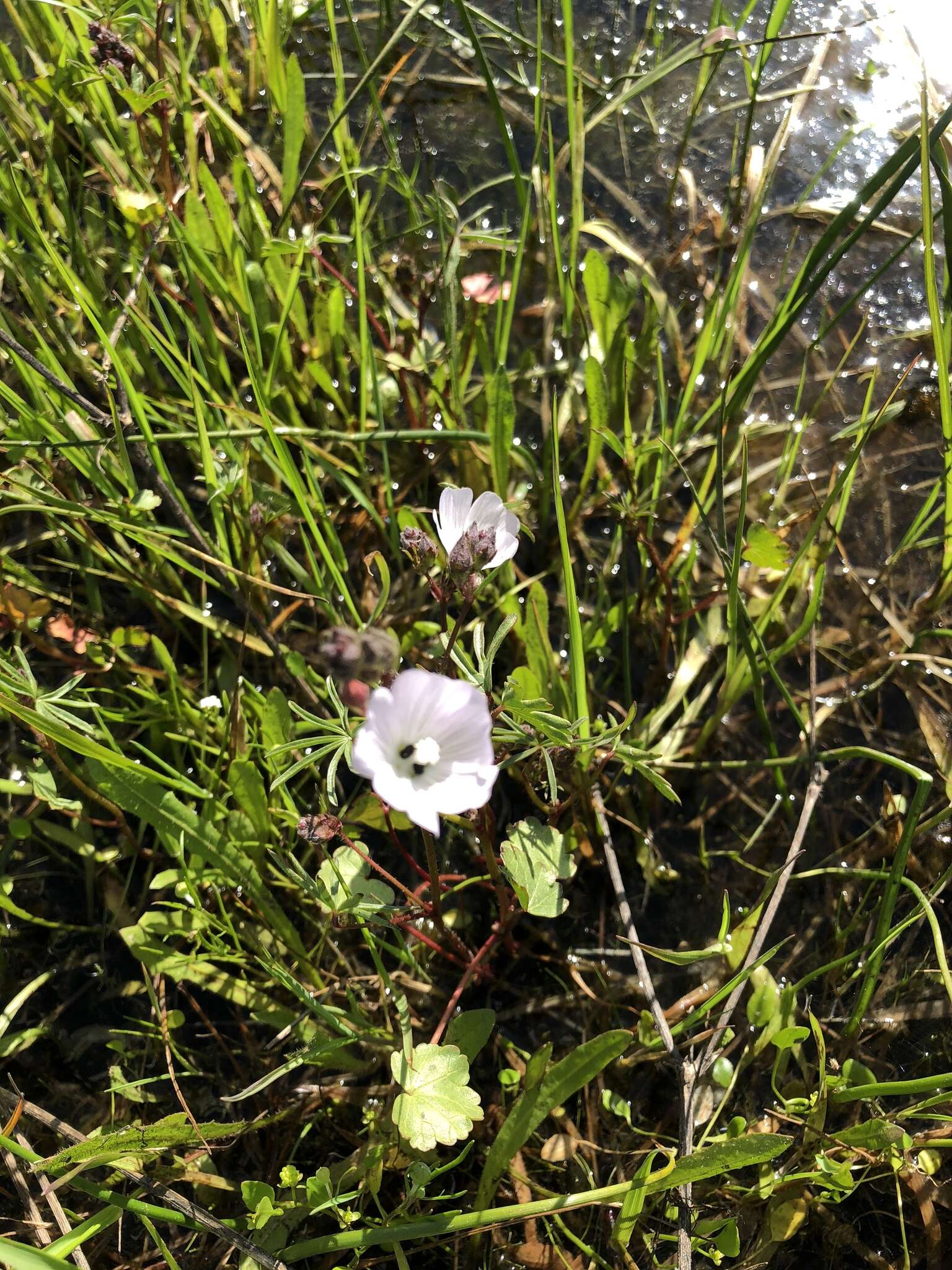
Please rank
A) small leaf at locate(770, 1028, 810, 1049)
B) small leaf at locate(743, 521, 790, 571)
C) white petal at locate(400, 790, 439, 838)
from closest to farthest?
white petal at locate(400, 790, 439, 838) → small leaf at locate(770, 1028, 810, 1049) → small leaf at locate(743, 521, 790, 571)

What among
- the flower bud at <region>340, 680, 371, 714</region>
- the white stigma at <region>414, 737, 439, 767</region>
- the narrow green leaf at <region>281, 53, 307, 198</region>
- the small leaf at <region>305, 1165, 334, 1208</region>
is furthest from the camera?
the narrow green leaf at <region>281, 53, 307, 198</region>

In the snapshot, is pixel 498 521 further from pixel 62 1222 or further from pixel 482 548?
pixel 62 1222

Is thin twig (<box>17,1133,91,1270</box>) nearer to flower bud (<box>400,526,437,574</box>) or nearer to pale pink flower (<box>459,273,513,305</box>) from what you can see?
flower bud (<box>400,526,437,574</box>)

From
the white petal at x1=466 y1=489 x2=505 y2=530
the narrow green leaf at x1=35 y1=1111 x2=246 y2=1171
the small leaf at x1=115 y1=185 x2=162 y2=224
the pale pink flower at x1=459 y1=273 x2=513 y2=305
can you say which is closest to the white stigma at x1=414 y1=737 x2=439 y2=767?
the white petal at x1=466 y1=489 x2=505 y2=530

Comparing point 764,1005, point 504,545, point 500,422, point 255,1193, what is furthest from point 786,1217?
point 500,422

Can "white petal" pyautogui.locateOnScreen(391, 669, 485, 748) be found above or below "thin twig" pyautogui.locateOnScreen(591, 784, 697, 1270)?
above

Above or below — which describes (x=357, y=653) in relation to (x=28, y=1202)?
above

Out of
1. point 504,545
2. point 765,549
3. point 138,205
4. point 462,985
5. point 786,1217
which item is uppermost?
point 138,205
